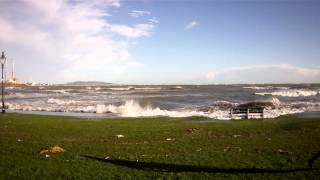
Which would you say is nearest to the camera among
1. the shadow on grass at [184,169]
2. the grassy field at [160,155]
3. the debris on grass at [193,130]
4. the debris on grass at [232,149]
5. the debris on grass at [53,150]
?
the grassy field at [160,155]

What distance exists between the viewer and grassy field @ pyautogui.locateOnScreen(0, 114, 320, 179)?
40.9 ft

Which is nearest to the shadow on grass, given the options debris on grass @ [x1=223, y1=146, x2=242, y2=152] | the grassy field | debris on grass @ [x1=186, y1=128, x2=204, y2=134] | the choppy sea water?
the grassy field

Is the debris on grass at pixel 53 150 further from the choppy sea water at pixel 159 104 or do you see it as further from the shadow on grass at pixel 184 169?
the choppy sea water at pixel 159 104

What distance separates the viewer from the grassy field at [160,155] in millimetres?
12461

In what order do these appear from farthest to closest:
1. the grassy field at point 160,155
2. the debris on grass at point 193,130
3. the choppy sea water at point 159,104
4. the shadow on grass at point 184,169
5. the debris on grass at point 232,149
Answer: the choppy sea water at point 159,104
the debris on grass at point 193,130
the debris on grass at point 232,149
the shadow on grass at point 184,169
the grassy field at point 160,155

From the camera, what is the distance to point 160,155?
15.4m

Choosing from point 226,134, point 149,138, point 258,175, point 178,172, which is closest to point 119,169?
point 178,172

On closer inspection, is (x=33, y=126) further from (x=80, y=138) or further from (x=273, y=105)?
(x=273, y=105)

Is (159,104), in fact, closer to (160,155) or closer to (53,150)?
(53,150)

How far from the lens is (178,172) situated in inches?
496

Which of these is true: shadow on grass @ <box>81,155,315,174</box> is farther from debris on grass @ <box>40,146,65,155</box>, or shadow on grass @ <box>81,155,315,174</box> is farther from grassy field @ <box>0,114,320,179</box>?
debris on grass @ <box>40,146,65,155</box>

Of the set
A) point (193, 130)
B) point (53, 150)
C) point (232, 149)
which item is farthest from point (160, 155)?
point (193, 130)

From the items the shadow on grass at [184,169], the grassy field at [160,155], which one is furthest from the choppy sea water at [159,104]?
the shadow on grass at [184,169]

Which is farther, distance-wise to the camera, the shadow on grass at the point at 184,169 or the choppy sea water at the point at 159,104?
the choppy sea water at the point at 159,104
